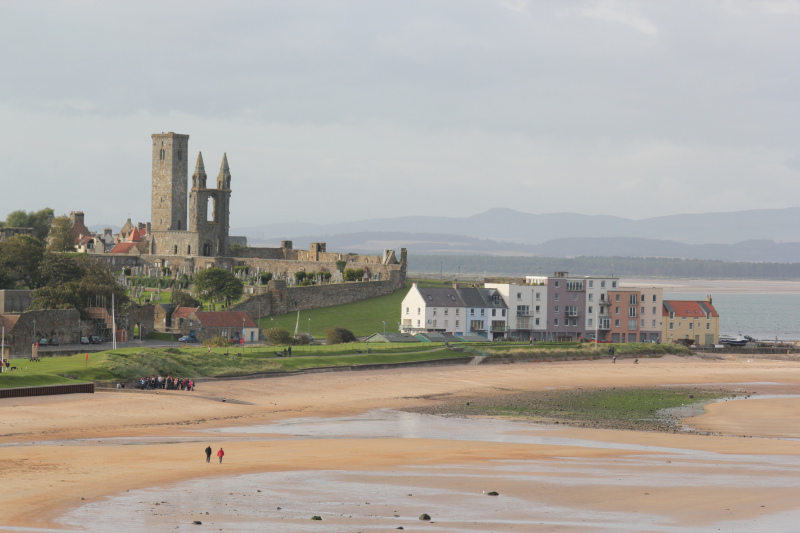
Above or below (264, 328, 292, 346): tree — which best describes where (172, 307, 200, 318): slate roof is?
above

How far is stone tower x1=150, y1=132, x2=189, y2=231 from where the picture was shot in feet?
394

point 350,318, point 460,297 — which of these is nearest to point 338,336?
point 350,318

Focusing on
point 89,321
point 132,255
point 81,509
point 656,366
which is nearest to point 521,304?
point 656,366

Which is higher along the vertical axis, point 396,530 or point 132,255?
point 132,255

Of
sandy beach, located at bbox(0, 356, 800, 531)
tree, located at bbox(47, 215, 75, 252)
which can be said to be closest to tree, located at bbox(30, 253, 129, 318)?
sandy beach, located at bbox(0, 356, 800, 531)

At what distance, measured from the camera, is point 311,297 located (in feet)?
287

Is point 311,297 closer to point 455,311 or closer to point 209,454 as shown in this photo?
point 455,311

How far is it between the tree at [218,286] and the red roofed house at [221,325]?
7.43m

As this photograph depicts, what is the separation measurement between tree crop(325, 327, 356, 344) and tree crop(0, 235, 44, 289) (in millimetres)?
23993

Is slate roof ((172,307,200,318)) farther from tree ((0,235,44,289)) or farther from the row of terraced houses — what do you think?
the row of terraced houses

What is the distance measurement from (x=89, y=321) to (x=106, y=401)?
25.9m

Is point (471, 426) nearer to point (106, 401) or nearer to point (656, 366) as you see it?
point (106, 401)

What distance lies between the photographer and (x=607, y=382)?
63062 millimetres

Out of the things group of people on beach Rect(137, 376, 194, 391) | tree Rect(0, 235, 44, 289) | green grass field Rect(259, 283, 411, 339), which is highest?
tree Rect(0, 235, 44, 289)
